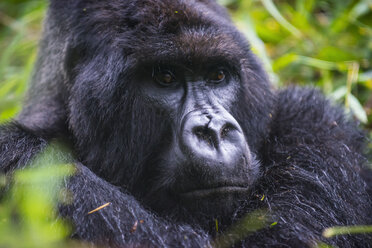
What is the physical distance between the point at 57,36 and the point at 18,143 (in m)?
1.03

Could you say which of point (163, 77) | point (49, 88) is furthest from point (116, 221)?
point (49, 88)

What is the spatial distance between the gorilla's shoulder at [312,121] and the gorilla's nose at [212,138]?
0.85 metres

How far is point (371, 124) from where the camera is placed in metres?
4.62

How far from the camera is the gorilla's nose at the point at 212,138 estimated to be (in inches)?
94.3

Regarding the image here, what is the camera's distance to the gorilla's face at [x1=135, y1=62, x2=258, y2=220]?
2.42 m

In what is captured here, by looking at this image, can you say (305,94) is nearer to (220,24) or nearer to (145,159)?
(220,24)

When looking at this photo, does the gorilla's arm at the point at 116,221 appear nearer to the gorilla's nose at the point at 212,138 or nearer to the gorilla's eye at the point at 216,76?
the gorilla's nose at the point at 212,138

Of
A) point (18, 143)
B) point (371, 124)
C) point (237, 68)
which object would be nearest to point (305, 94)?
point (237, 68)

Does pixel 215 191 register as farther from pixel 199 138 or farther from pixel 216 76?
pixel 216 76

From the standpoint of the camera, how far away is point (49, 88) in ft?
11.6

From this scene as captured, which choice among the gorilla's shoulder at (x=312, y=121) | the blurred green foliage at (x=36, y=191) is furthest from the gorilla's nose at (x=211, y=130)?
the gorilla's shoulder at (x=312, y=121)

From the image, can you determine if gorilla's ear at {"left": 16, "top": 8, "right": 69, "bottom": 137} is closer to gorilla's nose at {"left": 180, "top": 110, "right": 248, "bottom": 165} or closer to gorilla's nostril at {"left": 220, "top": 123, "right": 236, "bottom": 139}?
gorilla's nose at {"left": 180, "top": 110, "right": 248, "bottom": 165}

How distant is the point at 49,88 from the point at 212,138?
5.42ft

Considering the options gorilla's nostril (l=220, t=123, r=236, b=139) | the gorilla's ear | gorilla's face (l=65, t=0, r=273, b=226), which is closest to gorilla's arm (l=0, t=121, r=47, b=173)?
the gorilla's ear
